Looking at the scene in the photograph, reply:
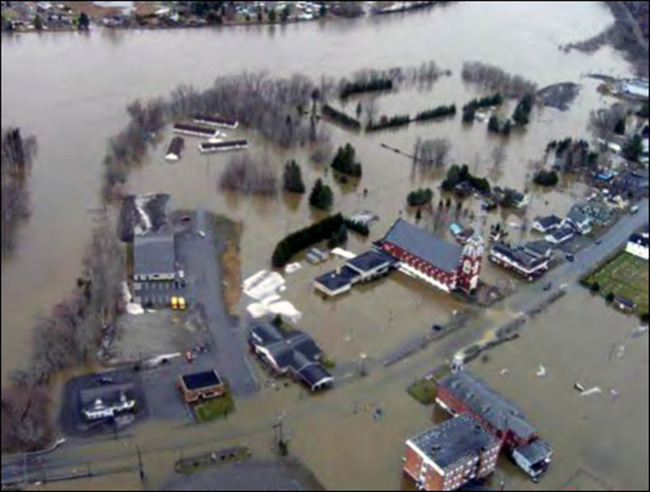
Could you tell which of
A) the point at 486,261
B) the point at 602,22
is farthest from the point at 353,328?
the point at 602,22

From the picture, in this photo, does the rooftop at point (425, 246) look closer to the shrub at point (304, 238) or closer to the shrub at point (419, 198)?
the shrub at point (304, 238)

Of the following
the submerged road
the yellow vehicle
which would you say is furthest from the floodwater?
the yellow vehicle

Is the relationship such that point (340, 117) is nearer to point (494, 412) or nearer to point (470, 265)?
point (470, 265)

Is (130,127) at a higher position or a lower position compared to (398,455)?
higher

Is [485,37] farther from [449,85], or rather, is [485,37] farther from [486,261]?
[486,261]

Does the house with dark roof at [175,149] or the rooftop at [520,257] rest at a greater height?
the house with dark roof at [175,149]

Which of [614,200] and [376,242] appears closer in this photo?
[376,242]

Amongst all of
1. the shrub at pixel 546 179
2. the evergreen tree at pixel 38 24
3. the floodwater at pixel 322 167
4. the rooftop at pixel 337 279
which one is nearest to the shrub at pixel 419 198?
the floodwater at pixel 322 167

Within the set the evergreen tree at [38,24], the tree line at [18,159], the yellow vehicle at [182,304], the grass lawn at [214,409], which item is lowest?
the grass lawn at [214,409]
